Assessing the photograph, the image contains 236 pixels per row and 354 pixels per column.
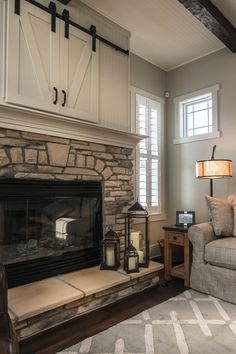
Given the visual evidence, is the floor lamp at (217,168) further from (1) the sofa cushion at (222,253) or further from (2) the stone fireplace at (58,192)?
(2) the stone fireplace at (58,192)

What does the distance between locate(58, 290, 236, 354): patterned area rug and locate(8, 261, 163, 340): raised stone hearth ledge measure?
0.33m

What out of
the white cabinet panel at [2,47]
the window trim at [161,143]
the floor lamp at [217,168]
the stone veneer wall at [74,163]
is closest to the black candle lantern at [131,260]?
the stone veneer wall at [74,163]

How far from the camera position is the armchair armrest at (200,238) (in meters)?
2.65

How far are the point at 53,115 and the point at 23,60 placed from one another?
53cm

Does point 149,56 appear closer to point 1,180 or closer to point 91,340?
point 1,180

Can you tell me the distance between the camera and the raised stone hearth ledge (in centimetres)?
188

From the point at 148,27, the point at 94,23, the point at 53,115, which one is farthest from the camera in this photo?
the point at 148,27

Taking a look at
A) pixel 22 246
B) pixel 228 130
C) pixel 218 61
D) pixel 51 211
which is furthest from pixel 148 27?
pixel 22 246

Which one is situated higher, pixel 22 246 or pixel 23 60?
pixel 23 60

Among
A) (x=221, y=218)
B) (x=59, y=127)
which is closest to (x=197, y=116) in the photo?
(x=221, y=218)

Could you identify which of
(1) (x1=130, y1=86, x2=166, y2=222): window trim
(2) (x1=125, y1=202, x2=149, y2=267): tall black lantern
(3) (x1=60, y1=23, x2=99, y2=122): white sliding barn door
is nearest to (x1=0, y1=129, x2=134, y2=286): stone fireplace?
(2) (x1=125, y1=202, x2=149, y2=267): tall black lantern

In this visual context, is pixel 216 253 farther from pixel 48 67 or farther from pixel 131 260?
pixel 48 67

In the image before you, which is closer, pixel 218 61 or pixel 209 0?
pixel 209 0

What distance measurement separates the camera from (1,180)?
7.19 feet
